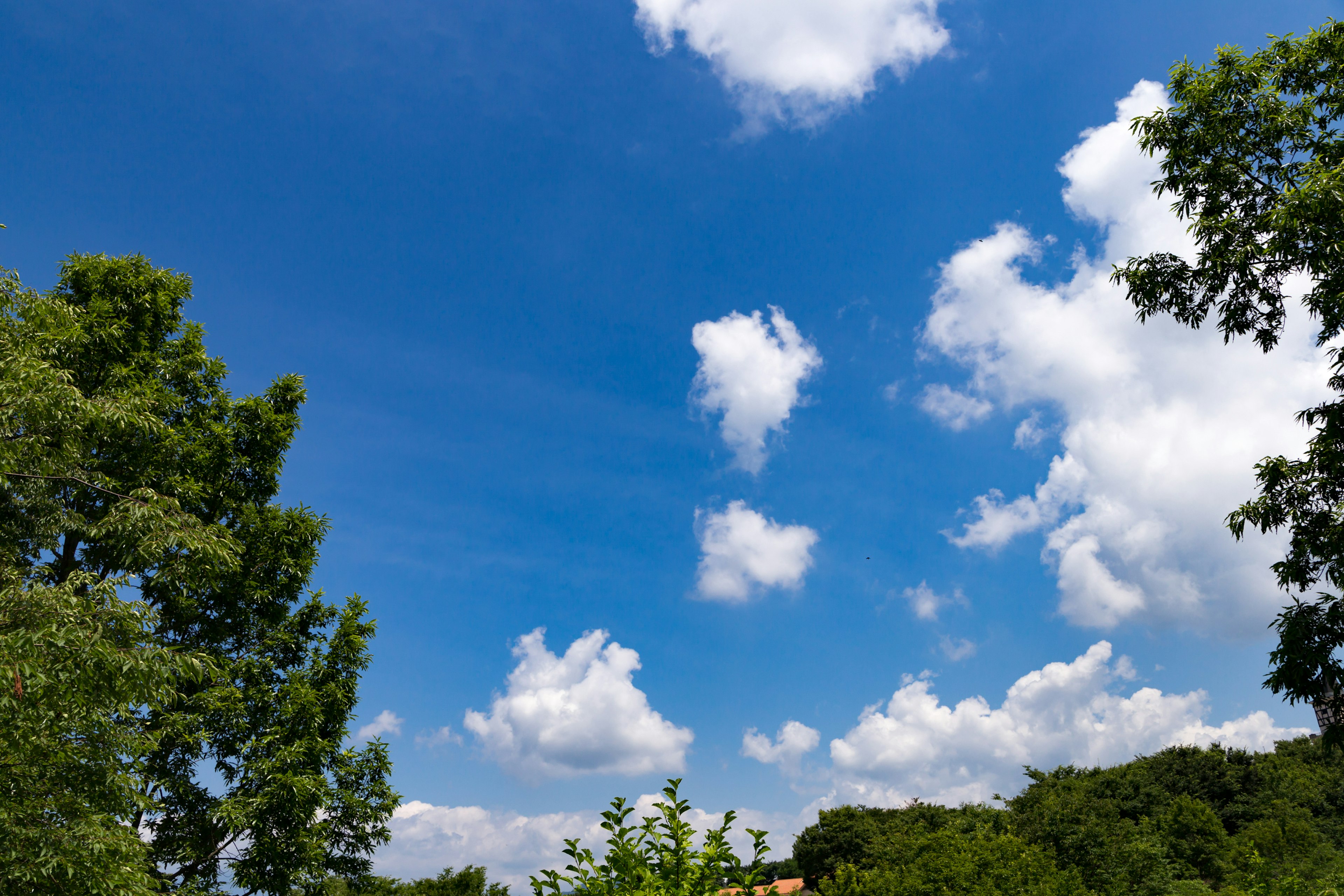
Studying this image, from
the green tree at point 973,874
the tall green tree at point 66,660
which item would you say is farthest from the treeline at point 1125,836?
the tall green tree at point 66,660

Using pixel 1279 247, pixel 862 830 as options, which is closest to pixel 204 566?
pixel 1279 247

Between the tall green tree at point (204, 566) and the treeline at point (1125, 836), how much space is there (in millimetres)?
11871

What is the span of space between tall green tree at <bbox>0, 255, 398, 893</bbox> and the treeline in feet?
38.9

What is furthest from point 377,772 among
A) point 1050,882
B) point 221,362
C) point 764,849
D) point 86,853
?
point 1050,882

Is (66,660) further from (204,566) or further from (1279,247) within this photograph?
(1279,247)

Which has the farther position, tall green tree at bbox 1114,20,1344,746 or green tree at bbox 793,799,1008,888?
green tree at bbox 793,799,1008,888

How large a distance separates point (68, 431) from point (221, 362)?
657cm

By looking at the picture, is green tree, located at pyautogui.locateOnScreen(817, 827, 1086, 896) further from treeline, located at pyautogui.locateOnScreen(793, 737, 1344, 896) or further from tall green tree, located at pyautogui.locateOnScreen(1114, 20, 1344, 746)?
tall green tree, located at pyautogui.locateOnScreen(1114, 20, 1344, 746)

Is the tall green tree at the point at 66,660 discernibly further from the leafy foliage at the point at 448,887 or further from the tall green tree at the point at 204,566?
the leafy foliage at the point at 448,887

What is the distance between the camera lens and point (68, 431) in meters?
13.5

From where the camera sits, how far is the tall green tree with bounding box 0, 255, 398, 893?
15258mm

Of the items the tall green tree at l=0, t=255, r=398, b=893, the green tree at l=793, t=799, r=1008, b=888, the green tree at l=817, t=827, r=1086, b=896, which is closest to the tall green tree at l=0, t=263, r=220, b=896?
the tall green tree at l=0, t=255, r=398, b=893

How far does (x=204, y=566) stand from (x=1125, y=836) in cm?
3993

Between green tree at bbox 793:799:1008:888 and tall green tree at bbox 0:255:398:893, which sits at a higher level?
tall green tree at bbox 0:255:398:893
